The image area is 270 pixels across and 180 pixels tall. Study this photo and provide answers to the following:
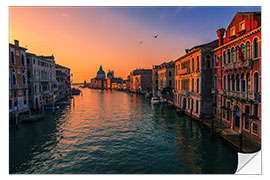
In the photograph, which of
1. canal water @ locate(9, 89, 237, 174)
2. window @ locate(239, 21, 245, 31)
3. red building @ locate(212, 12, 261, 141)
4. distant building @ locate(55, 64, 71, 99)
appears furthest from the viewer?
distant building @ locate(55, 64, 71, 99)

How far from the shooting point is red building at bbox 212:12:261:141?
40.1 feet

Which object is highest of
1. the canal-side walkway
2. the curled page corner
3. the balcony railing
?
the balcony railing

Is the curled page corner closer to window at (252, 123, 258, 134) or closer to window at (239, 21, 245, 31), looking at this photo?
window at (252, 123, 258, 134)

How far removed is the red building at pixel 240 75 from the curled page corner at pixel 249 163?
228 centimetres

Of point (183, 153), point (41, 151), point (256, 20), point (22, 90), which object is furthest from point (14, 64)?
point (256, 20)

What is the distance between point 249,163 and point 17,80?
30480 mm

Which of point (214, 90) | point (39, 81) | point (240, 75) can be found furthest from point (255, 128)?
point (39, 81)

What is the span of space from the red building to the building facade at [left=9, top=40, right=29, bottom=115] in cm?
2753

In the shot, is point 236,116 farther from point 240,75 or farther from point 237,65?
point 237,65

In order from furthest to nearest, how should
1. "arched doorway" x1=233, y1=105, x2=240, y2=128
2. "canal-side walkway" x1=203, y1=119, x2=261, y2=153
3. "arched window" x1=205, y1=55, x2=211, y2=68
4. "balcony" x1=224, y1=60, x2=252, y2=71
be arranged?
"arched window" x1=205, y1=55, x2=211, y2=68 < "arched doorway" x1=233, y1=105, x2=240, y2=128 < "balcony" x1=224, y1=60, x2=252, y2=71 < "canal-side walkway" x1=203, y1=119, x2=261, y2=153

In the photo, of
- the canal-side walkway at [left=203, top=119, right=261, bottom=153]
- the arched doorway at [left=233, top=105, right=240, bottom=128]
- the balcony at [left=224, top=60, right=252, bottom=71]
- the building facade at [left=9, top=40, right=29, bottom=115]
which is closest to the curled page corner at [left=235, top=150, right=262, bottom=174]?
the canal-side walkway at [left=203, top=119, right=261, bottom=153]

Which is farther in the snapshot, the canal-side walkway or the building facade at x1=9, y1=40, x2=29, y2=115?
the building facade at x1=9, y1=40, x2=29, y2=115

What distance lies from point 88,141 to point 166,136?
8.25 m

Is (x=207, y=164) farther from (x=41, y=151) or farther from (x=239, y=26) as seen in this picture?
(x=41, y=151)
